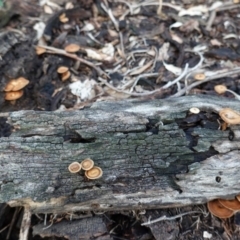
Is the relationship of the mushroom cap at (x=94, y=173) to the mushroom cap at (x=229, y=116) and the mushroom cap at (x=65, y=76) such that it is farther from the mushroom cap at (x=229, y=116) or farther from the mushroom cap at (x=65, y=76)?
the mushroom cap at (x=65, y=76)

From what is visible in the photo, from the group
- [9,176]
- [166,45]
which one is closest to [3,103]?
[9,176]

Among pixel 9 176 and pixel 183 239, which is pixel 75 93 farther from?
pixel 183 239

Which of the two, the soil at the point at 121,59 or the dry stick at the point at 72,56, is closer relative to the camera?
the soil at the point at 121,59

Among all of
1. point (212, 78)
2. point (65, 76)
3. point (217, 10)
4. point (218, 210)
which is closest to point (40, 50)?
point (65, 76)

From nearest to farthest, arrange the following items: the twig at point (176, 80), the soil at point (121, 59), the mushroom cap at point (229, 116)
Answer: the mushroom cap at point (229, 116)
the soil at point (121, 59)
the twig at point (176, 80)

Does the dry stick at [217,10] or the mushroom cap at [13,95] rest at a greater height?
the mushroom cap at [13,95]

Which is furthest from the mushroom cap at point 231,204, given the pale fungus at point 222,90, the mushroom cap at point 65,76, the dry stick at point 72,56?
the mushroom cap at point 65,76
